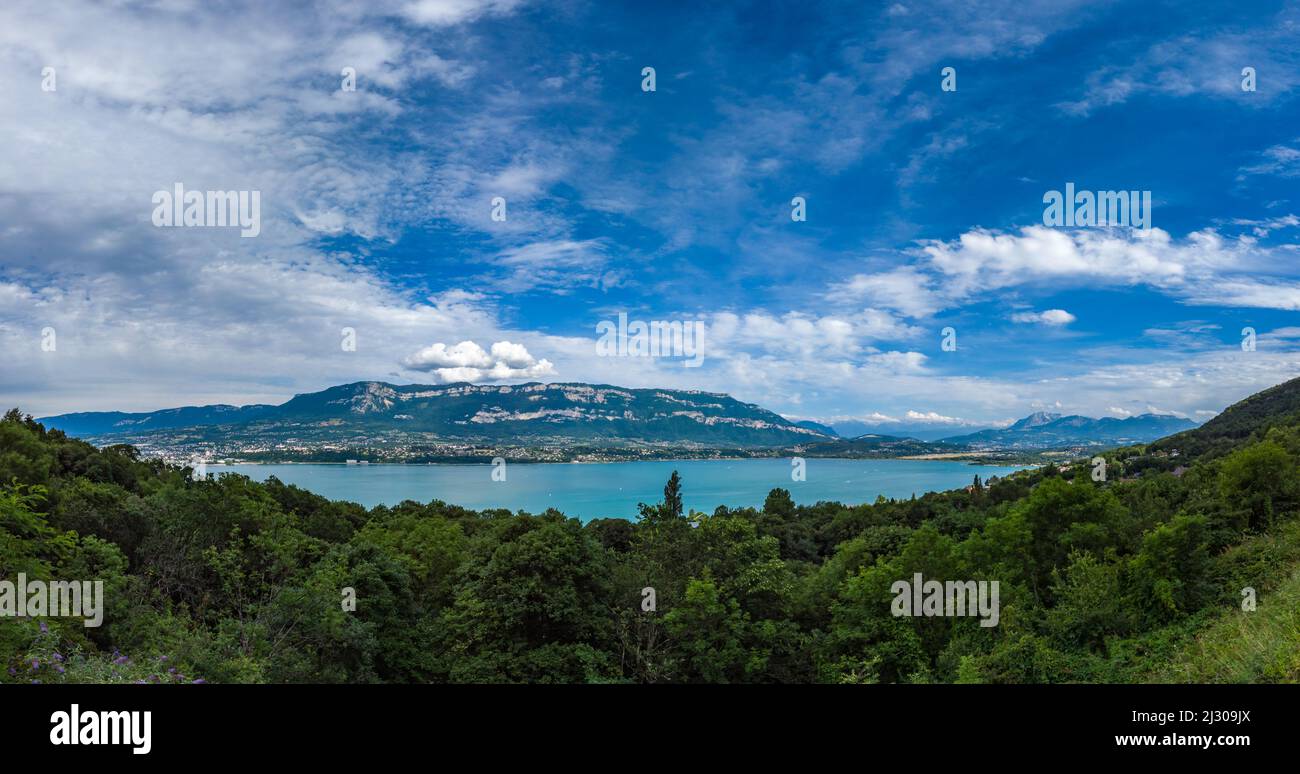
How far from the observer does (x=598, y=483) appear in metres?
144

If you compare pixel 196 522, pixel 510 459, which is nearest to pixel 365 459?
pixel 510 459

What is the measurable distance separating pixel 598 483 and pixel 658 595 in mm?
126254

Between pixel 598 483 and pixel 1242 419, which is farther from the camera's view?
pixel 598 483

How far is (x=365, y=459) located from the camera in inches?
6890

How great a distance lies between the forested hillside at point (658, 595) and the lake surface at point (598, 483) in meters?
66.5

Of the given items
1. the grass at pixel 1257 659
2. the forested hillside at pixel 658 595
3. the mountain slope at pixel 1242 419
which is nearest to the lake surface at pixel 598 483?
the mountain slope at pixel 1242 419

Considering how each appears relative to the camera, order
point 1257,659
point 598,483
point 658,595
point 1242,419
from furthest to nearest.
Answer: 1. point 598,483
2. point 1242,419
3. point 658,595
4. point 1257,659

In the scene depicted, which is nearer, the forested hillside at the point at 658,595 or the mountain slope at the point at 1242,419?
the forested hillside at the point at 658,595

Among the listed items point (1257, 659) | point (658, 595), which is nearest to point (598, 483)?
point (658, 595)

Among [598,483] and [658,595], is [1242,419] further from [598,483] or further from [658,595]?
[598,483]

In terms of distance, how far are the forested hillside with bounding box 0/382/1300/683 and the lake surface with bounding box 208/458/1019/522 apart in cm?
6650

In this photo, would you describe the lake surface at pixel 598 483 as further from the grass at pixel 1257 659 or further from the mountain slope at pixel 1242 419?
the grass at pixel 1257 659

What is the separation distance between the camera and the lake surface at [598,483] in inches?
4323
